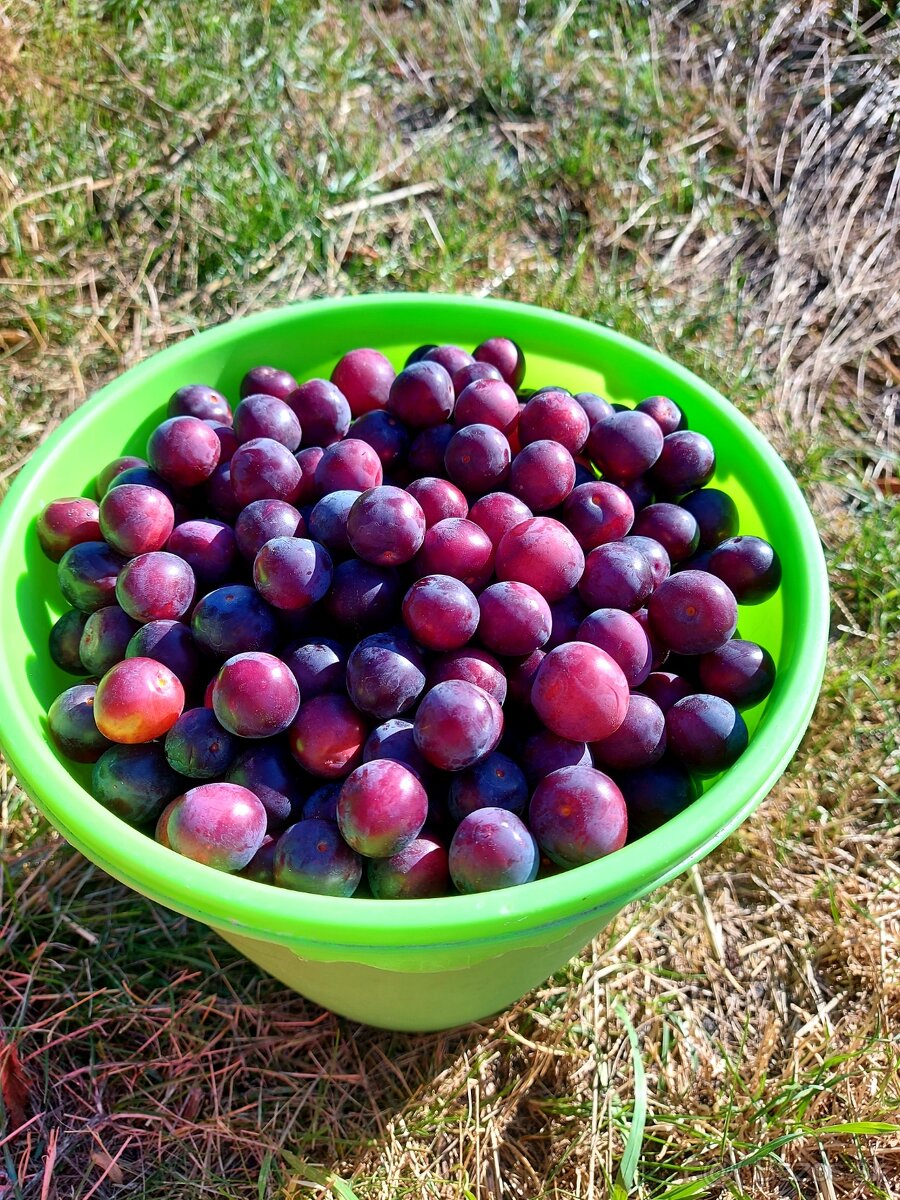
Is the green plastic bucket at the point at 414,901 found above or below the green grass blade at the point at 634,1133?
above

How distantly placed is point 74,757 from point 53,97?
2.66 metres

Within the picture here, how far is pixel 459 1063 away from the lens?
1.89 meters

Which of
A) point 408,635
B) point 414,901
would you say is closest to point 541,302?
point 408,635

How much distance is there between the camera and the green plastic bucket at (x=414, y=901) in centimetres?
123

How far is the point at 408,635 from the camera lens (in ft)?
5.10

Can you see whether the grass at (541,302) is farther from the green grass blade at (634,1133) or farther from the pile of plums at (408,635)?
the pile of plums at (408,635)

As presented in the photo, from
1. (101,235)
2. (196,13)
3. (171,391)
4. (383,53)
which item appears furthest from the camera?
(383,53)

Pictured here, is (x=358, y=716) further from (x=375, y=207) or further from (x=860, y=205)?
(x=860, y=205)

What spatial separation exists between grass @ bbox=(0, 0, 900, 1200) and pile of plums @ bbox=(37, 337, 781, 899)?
66cm

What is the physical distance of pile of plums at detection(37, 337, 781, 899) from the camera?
1.38 m

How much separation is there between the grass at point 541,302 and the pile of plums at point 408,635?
660mm

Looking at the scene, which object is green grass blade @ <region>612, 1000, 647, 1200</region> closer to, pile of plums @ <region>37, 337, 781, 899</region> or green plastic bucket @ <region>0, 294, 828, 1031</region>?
green plastic bucket @ <region>0, 294, 828, 1031</region>

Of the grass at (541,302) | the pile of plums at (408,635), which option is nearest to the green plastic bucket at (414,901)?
the pile of plums at (408,635)

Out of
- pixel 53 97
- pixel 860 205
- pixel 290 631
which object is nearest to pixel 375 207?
pixel 53 97
